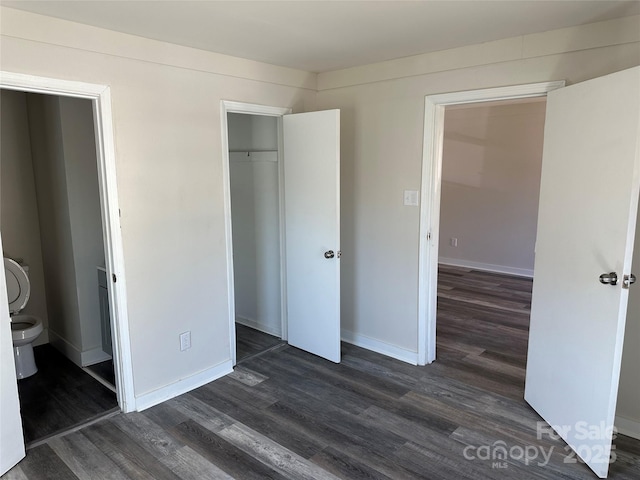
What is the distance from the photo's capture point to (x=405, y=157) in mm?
3279

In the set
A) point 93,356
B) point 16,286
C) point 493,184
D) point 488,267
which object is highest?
point 493,184

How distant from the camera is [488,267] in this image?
258 inches

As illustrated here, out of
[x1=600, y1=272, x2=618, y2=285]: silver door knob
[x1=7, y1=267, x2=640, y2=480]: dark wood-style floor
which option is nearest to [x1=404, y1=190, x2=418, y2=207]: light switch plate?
[x1=7, y1=267, x2=640, y2=480]: dark wood-style floor

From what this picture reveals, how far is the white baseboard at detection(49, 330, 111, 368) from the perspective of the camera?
346cm

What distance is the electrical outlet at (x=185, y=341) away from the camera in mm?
3041

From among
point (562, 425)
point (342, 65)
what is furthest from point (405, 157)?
point (562, 425)

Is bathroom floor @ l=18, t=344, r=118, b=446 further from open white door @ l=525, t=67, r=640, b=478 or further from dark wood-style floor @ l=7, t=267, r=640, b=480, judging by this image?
open white door @ l=525, t=67, r=640, b=478

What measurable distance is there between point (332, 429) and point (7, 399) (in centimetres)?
174

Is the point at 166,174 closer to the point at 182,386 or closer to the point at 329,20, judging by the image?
the point at 329,20

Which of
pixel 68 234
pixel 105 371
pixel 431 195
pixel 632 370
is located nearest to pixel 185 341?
pixel 105 371

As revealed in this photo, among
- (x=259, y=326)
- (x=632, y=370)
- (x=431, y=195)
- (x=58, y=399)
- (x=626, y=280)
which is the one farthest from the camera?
(x=259, y=326)

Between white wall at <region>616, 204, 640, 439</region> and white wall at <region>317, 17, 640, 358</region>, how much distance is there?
1.17 metres

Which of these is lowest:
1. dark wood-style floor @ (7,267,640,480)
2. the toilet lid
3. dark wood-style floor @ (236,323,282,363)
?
dark wood-style floor @ (7,267,640,480)

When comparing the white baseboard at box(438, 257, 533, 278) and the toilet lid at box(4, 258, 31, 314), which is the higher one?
the toilet lid at box(4, 258, 31, 314)
